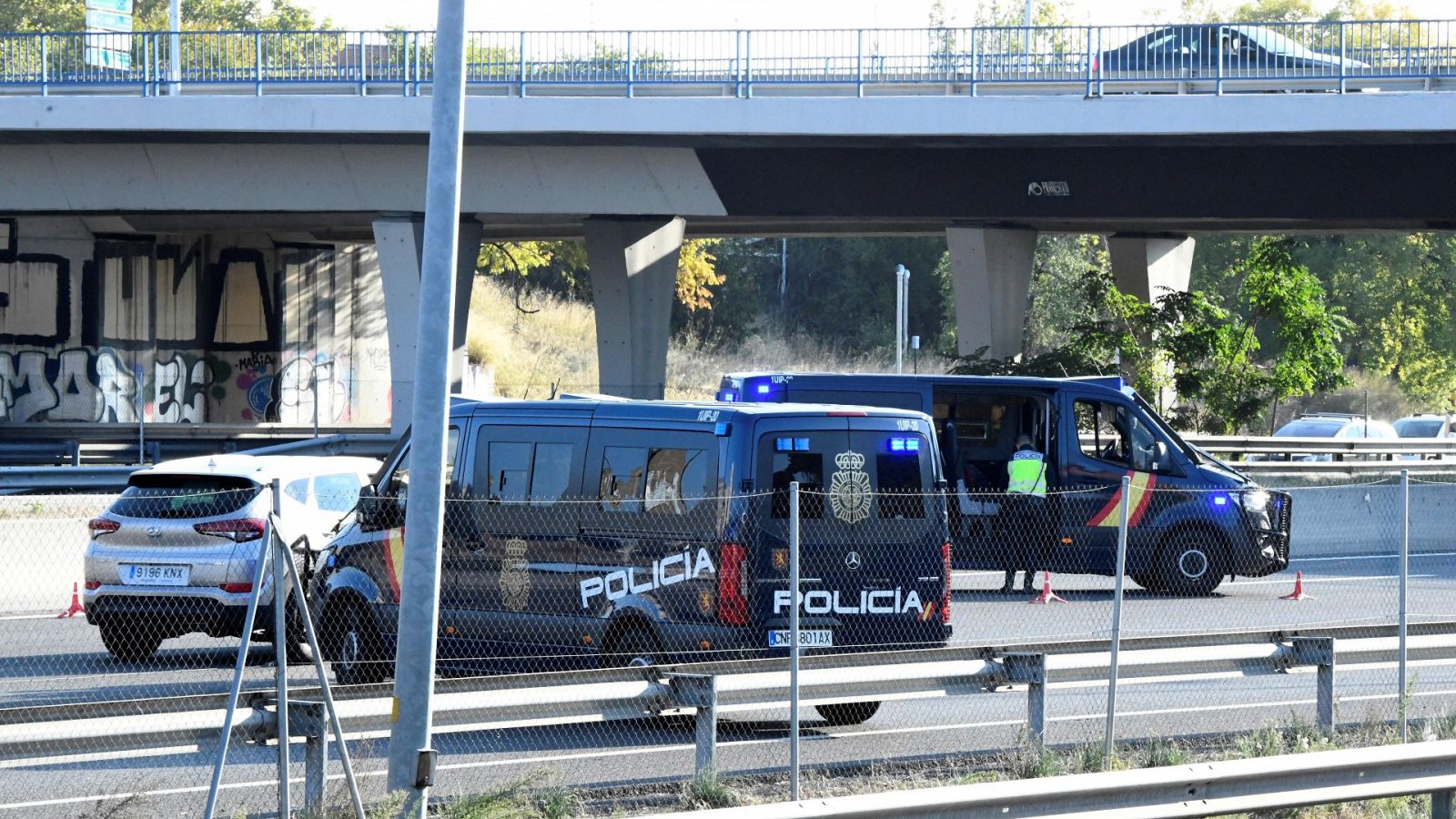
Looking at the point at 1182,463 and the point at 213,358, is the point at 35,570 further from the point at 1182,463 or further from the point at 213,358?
the point at 213,358

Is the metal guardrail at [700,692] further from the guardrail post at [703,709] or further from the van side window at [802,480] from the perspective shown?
the van side window at [802,480]

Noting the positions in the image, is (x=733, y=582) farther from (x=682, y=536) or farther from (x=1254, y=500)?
(x=1254, y=500)

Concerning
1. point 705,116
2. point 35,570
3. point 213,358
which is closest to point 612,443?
point 35,570

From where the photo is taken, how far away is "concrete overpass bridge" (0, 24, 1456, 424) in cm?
Answer: 2916

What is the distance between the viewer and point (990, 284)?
116 feet

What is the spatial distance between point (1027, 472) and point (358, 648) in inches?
334

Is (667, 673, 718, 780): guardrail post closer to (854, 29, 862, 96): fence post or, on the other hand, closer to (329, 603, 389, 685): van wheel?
(329, 603, 389, 685): van wheel

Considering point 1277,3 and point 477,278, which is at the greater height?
point 1277,3

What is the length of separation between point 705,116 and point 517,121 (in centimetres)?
323

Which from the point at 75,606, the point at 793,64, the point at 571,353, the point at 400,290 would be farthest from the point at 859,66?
the point at 571,353

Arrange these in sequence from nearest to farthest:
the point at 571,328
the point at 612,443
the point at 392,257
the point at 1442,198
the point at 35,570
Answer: the point at 612,443, the point at 35,570, the point at 1442,198, the point at 392,257, the point at 571,328

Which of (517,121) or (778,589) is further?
(517,121)

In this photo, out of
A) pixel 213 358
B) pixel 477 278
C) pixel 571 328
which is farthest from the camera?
pixel 477 278

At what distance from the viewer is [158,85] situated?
3119 centimetres
